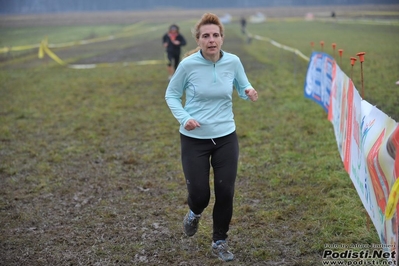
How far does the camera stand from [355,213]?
5738mm

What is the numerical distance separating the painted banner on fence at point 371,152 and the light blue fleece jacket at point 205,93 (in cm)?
118

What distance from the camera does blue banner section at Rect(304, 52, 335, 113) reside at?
379 inches

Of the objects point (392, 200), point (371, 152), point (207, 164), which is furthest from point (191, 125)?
point (392, 200)

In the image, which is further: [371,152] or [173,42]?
[173,42]

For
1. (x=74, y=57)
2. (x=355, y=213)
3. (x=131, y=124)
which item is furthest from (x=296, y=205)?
(x=74, y=57)

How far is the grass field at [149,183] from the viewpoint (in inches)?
204

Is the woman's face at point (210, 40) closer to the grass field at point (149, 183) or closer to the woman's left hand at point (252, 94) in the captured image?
the woman's left hand at point (252, 94)

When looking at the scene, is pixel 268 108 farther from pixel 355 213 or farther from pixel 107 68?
pixel 107 68

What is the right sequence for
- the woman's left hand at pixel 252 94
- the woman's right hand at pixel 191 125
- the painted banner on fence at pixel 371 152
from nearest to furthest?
the painted banner on fence at pixel 371 152, the woman's right hand at pixel 191 125, the woman's left hand at pixel 252 94

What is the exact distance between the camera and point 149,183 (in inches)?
290

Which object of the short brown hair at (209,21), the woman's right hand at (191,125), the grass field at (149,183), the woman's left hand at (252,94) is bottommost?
the grass field at (149,183)

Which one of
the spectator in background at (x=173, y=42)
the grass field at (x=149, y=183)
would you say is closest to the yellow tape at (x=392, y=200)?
the grass field at (x=149, y=183)

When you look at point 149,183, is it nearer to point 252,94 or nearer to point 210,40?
point 252,94

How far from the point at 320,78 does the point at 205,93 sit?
6.63 meters
